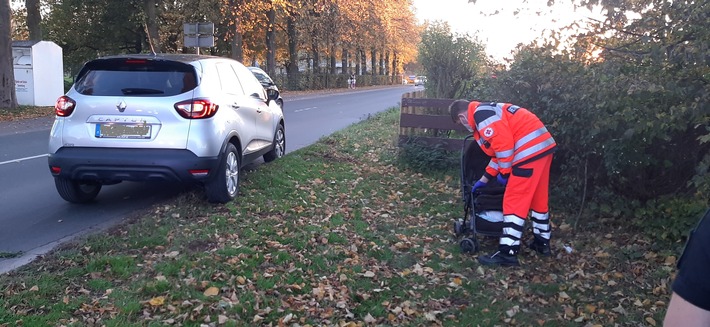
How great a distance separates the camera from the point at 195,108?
669 centimetres

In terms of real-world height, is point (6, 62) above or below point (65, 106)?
above

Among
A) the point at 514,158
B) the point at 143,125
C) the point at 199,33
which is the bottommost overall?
the point at 514,158

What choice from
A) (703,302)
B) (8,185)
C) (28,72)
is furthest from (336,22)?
(703,302)

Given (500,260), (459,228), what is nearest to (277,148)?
(459,228)

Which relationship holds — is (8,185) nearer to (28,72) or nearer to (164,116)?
(164,116)

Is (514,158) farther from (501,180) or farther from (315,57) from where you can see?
(315,57)

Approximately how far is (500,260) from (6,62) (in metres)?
20.0

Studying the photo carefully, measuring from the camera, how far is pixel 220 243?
227 inches

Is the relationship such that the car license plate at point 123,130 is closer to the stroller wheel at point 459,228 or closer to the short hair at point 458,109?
the short hair at point 458,109

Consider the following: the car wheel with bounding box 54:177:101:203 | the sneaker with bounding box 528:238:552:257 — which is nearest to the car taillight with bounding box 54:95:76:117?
the car wheel with bounding box 54:177:101:203

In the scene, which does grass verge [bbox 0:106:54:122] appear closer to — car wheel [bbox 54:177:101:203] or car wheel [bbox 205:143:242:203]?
car wheel [bbox 54:177:101:203]

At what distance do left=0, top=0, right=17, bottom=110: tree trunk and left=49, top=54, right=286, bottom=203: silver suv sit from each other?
15.9m

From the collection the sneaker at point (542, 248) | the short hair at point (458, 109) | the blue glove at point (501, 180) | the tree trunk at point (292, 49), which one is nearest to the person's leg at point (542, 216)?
the sneaker at point (542, 248)

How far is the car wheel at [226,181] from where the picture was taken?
7023 millimetres
